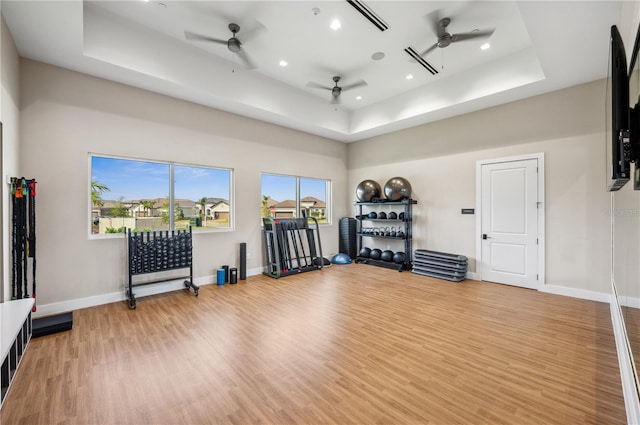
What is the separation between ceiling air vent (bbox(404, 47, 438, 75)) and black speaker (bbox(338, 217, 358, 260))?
4.24m

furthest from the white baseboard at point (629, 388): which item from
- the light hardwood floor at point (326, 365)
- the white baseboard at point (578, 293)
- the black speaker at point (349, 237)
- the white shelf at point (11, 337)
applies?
the black speaker at point (349, 237)

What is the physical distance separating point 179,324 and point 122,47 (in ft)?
13.4

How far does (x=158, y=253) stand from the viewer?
15.0 ft

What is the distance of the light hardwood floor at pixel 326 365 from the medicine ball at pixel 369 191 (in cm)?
338

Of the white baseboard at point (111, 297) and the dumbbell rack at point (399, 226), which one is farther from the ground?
the dumbbell rack at point (399, 226)

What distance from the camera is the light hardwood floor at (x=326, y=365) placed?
1963 millimetres

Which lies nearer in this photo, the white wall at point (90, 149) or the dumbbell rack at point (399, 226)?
the white wall at point (90, 149)

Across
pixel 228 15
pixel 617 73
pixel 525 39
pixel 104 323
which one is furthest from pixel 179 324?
pixel 525 39

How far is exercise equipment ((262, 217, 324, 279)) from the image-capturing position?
19.9ft

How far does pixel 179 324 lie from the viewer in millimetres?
3500

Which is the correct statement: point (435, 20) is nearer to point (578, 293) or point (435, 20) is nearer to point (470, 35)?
point (470, 35)

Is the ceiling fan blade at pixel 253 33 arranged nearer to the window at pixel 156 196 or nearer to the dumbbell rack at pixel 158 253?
the window at pixel 156 196

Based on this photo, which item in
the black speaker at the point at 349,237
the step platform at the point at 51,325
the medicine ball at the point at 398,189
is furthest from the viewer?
the black speaker at the point at 349,237

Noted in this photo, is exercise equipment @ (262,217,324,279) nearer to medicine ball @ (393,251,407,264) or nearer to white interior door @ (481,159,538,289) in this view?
medicine ball @ (393,251,407,264)
